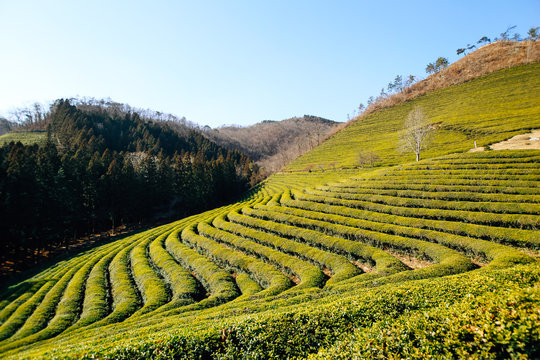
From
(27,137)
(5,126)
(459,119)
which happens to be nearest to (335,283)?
(459,119)

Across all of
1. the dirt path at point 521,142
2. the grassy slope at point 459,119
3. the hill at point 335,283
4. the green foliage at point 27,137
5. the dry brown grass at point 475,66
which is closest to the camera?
the hill at point 335,283

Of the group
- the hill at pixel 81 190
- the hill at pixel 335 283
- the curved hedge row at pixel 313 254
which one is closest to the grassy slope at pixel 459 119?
the hill at pixel 335 283

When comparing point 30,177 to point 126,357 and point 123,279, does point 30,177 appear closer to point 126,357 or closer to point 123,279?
point 123,279

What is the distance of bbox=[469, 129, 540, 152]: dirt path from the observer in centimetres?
3372

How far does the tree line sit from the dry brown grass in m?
83.8

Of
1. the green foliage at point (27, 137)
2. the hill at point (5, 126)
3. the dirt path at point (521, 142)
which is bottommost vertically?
the dirt path at point (521, 142)

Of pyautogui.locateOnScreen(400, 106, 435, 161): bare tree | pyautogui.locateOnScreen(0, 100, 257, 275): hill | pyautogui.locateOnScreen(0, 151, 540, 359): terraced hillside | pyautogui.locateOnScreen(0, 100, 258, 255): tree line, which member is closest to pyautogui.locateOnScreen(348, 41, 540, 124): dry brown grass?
pyautogui.locateOnScreen(400, 106, 435, 161): bare tree

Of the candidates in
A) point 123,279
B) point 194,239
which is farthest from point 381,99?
point 123,279

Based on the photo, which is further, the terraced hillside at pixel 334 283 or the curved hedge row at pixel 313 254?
the curved hedge row at pixel 313 254

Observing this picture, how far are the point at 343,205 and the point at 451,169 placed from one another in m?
14.9

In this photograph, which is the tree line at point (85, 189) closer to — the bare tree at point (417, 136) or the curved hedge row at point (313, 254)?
the curved hedge row at point (313, 254)

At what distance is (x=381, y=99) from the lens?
12525cm

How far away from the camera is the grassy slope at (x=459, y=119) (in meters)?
49.5

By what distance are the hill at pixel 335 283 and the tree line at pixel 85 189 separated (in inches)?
524
